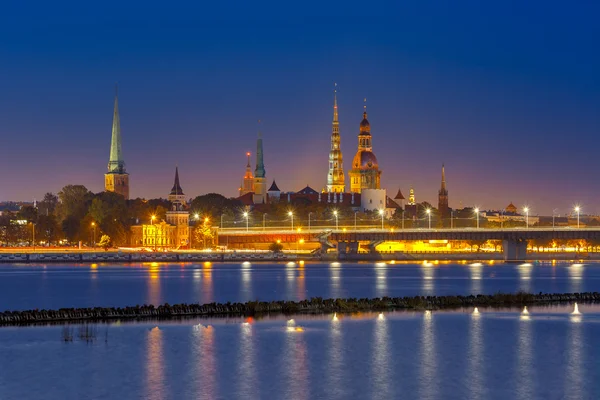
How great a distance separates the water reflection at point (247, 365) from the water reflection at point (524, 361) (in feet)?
34.6

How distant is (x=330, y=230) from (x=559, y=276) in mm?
68098

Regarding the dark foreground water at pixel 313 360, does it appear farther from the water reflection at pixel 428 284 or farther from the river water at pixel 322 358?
the water reflection at pixel 428 284

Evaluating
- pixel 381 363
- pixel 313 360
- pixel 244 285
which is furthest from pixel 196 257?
pixel 381 363

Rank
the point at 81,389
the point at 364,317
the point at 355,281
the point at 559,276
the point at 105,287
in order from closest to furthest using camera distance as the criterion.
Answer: the point at 81,389
the point at 364,317
the point at 105,287
the point at 355,281
the point at 559,276

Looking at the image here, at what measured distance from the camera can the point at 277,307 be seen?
74.2 m

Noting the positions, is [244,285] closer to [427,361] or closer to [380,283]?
[380,283]

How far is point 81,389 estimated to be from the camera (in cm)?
4616

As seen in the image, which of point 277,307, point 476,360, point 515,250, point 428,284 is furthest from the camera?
point 515,250

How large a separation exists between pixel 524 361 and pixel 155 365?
1711 centimetres

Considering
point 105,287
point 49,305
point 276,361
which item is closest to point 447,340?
point 276,361

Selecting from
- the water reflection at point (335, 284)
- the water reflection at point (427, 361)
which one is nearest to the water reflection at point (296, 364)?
the water reflection at point (427, 361)

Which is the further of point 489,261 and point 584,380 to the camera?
point 489,261

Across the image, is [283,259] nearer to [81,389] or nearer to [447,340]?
[447,340]

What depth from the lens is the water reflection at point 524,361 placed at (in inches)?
1816
